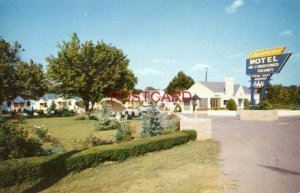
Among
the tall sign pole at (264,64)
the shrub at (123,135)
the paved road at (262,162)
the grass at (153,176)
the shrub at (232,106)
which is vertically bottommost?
the grass at (153,176)

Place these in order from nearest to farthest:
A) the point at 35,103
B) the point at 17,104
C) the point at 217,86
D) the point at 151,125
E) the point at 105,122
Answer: the point at 151,125 → the point at 105,122 → the point at 217,86 → the point at 17,104 → the point at 35,103

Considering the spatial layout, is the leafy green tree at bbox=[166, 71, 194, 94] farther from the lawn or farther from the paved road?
the paved road

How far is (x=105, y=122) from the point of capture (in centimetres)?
2455

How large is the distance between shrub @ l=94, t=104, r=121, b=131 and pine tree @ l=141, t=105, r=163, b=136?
7838 millimetres

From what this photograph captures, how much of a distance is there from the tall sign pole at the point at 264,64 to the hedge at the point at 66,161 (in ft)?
69.9

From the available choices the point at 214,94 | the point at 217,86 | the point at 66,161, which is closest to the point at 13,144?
the point at 66,161

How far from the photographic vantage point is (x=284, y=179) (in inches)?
332

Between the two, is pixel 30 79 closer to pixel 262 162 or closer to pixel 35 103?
pixel 35 103

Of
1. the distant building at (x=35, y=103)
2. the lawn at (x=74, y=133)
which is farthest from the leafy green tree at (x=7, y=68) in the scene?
the distant building at (x=35, y=103)

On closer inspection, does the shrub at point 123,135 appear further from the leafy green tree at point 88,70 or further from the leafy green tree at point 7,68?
the leafy green tree at point 7,68

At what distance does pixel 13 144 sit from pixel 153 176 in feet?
17.6

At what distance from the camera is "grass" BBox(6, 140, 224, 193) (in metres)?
8.02

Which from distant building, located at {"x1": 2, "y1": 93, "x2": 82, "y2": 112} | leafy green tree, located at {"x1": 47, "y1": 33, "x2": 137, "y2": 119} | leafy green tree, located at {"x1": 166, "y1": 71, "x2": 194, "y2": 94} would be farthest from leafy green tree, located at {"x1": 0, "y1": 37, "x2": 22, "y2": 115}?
leafy green tree, located at {"x1": 166, "y1": 71, "x2": 194, "y2": 94}

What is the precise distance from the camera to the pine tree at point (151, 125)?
16969 mm
